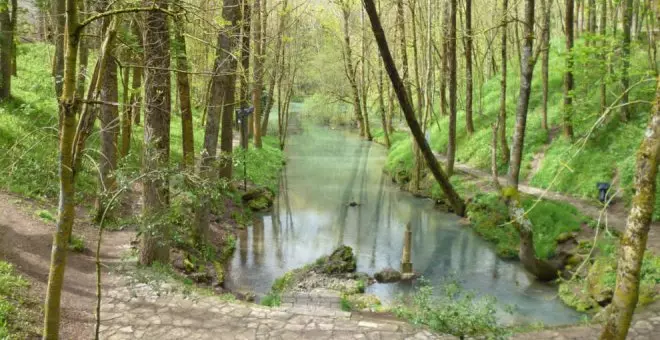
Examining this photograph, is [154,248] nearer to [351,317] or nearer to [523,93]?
[351,317]

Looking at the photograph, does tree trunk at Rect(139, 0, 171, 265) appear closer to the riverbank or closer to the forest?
the forest

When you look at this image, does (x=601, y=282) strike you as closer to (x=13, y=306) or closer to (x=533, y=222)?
(x=533, y=222)

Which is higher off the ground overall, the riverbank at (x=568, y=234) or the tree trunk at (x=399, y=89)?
the tree trunk at (x=399, y=89)

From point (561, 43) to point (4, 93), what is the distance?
89.9 feet

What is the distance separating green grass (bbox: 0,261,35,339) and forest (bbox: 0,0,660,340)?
0.09ft

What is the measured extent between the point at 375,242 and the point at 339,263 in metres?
3.42

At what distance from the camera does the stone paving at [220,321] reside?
7.51 metres

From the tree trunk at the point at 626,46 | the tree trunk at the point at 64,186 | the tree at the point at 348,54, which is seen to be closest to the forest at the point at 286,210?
the tree trunk at the point at 64,186

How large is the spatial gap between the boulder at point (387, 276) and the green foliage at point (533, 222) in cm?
315

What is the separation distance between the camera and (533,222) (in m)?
15.1

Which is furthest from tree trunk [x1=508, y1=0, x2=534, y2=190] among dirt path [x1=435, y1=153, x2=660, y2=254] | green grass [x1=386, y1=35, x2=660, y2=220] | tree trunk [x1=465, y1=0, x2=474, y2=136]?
tree trunk [x1=465, y1=0, x2=474, y2=136]

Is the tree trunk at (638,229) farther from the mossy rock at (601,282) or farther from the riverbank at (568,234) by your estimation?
the mossy rock at (601,282)

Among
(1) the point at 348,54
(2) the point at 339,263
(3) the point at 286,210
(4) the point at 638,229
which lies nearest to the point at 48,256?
(2) the point at 339,263

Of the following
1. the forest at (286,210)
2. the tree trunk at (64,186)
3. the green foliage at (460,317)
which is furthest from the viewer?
the green foliage at (460,317)
